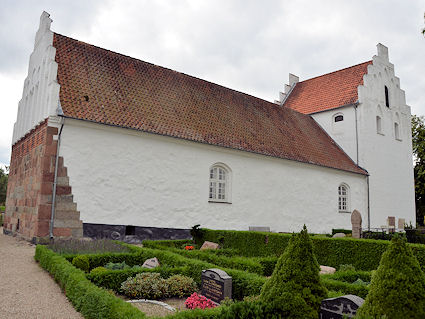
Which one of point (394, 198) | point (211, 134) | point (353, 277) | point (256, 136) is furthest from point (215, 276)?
point (394, 198)

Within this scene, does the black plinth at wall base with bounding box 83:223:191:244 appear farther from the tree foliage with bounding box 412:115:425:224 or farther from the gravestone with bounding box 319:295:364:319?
the tree foliage with bounding box 412:115:425:224

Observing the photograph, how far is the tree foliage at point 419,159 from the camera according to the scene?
90.1 ft

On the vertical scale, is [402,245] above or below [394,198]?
below

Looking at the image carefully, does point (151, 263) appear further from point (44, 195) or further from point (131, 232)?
point (44, 195)

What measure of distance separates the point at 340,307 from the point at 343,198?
17079mm

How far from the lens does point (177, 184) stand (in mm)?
13336

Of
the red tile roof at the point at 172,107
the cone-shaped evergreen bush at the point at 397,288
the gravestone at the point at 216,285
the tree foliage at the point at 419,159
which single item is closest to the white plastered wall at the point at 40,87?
the red tile roof at the point at 172,107

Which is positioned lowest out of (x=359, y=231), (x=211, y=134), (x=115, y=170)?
(x=359, y=231)

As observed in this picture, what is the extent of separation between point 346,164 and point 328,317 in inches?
682

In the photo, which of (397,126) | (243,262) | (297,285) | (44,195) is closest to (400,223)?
(397,126)

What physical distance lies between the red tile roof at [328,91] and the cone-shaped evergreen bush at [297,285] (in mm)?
18824

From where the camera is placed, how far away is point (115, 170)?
1201 centimetres

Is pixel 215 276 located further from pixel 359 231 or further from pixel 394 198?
pixel 394 198

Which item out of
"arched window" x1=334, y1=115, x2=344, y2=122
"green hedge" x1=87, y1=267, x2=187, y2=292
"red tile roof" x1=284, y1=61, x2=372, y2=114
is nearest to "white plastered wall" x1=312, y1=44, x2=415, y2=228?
"arched window" x1=334, y1=115, x2=344, y2=122
